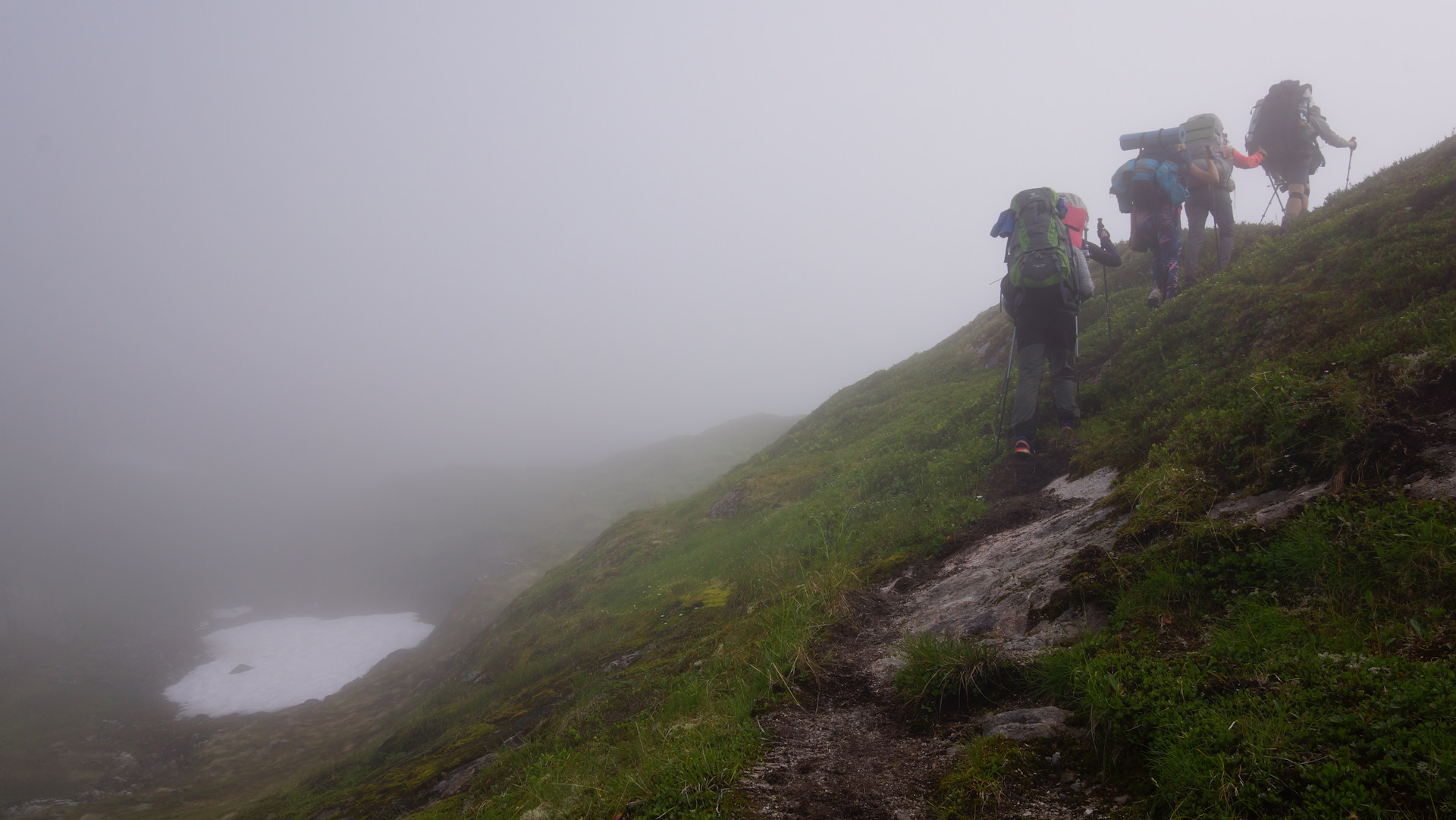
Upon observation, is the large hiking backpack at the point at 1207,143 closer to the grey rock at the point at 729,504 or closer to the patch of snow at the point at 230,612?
the grey rock at the point at 729,504

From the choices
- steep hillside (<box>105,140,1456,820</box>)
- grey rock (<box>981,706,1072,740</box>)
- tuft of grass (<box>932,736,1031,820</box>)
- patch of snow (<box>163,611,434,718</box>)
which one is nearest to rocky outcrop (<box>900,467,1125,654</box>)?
steep hillside (<box>105,140,1456,820</box>)

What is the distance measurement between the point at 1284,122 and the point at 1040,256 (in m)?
11.1

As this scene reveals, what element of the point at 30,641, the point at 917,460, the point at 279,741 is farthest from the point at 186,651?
the point at 917,460

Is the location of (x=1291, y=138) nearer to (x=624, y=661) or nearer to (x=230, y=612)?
(x=624, y=661)

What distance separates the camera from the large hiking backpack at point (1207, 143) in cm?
1316

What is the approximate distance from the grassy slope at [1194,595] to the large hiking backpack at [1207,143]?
2106mm

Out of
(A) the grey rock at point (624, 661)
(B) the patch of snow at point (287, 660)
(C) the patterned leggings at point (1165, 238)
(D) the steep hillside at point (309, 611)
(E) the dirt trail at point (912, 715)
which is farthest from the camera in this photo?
(B) the patch of snow at point (287, 660)

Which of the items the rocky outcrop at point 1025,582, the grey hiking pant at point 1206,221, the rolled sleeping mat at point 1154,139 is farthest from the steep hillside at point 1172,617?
the rolled sleeping mat at point 1154,139

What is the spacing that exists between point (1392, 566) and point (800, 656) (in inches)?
171

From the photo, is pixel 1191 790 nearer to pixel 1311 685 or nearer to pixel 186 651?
pixel 1311 685

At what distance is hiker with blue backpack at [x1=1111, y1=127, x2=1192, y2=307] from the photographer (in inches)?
496

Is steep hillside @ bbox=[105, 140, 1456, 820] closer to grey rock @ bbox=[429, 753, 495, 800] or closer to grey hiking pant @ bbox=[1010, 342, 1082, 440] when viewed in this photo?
grey rock @ bbox=[429, 753, 495, 800]

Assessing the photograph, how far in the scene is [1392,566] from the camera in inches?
141

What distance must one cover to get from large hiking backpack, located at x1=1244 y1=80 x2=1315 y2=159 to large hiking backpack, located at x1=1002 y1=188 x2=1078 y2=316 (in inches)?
380
